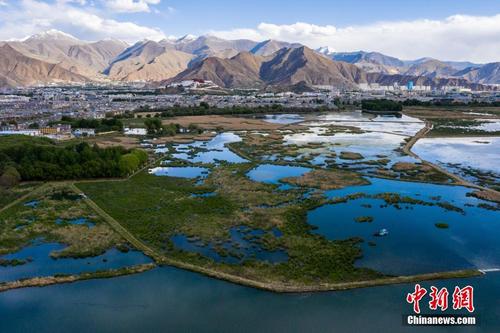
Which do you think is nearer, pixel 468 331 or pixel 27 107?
pixel 468 331

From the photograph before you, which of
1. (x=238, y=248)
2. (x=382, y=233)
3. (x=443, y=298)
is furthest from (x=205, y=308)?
(x=382, y=233)

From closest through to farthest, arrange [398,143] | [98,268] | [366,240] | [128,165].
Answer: [98,268], [366,240], [128,165], [398,143]

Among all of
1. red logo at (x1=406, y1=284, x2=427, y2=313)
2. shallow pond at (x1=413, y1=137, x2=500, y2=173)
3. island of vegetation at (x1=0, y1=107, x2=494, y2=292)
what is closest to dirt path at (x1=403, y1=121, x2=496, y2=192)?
shallow pond at (x1=413, y1=137, x2=500, y2=173)

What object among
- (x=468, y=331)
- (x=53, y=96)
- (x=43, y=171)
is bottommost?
(x=468, y=331)

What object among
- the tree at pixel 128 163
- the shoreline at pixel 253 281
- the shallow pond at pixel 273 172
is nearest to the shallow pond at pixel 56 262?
the shoreline at pixel 253 281

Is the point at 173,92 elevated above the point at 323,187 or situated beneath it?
elevated above

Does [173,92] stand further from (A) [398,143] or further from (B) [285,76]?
(A) [398,143]

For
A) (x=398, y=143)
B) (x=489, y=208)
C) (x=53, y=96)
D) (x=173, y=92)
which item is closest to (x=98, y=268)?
(x=489, y=208)

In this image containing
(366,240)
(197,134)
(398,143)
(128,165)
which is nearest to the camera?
(366,240)
